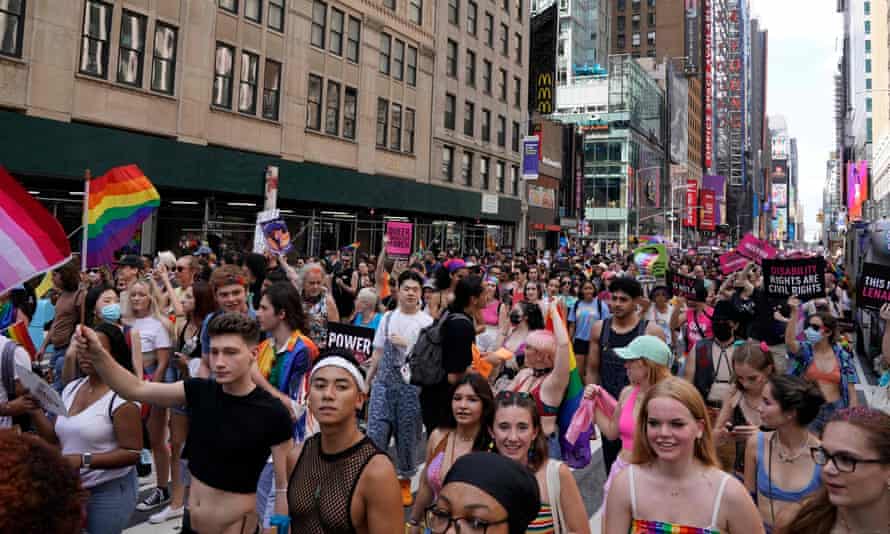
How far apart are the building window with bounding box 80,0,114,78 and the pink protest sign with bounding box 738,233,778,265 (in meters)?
19.2

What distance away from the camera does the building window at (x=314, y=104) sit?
94.1 ft

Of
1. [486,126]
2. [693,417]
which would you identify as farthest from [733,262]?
[486,126]

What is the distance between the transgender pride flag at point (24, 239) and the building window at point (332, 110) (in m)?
26.1

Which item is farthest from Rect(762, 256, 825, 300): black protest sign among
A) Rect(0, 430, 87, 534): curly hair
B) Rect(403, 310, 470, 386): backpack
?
Rect(0, 430, 87, 534): curly hair

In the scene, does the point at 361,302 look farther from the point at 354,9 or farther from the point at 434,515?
the point at 354,9

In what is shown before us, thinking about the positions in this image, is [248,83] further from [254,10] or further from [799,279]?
[799,279]

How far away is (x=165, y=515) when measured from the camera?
5711mm

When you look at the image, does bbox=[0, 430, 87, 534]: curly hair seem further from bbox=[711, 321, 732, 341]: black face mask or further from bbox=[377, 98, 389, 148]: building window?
bbox=[377, 98, 389, 148]: building window

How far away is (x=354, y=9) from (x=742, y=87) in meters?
183

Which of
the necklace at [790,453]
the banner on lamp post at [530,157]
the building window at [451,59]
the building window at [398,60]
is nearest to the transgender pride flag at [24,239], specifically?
the necklace at [790,453]

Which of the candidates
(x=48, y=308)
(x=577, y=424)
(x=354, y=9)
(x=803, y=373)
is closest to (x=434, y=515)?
(x=577, y=424)

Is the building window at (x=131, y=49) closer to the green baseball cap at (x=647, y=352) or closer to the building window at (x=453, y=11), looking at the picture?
the building window at (x=453, y=11)

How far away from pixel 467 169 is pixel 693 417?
1476 inches

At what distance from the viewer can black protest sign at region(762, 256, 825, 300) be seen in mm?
9797
